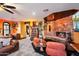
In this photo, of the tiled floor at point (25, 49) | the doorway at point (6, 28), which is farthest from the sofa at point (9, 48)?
the doorway at point (6, 28)

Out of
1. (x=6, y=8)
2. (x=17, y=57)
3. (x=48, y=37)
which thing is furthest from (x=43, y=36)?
(x=6, y=8)

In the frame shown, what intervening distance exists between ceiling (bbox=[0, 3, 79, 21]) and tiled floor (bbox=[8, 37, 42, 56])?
425mm

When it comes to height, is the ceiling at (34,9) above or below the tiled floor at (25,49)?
above

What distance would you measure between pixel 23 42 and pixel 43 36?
0.39 metres

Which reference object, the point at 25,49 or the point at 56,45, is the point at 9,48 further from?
the point at 56,45

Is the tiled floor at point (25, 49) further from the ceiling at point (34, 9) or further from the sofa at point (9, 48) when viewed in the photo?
the ceiling at point (34, 9)

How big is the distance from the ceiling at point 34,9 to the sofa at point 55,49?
0.53 meters

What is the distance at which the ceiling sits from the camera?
2695mm

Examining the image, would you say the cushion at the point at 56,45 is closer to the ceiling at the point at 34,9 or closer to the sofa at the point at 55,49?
the sofa at the point at 55,49

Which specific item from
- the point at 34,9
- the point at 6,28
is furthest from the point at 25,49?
the point at 34,9

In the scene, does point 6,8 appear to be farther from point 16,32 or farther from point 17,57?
point 17,57

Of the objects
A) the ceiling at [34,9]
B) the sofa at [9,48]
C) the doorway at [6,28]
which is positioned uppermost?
the ceiling at [34,9]

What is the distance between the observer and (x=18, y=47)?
2.79m

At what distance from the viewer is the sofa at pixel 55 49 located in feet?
8.96
